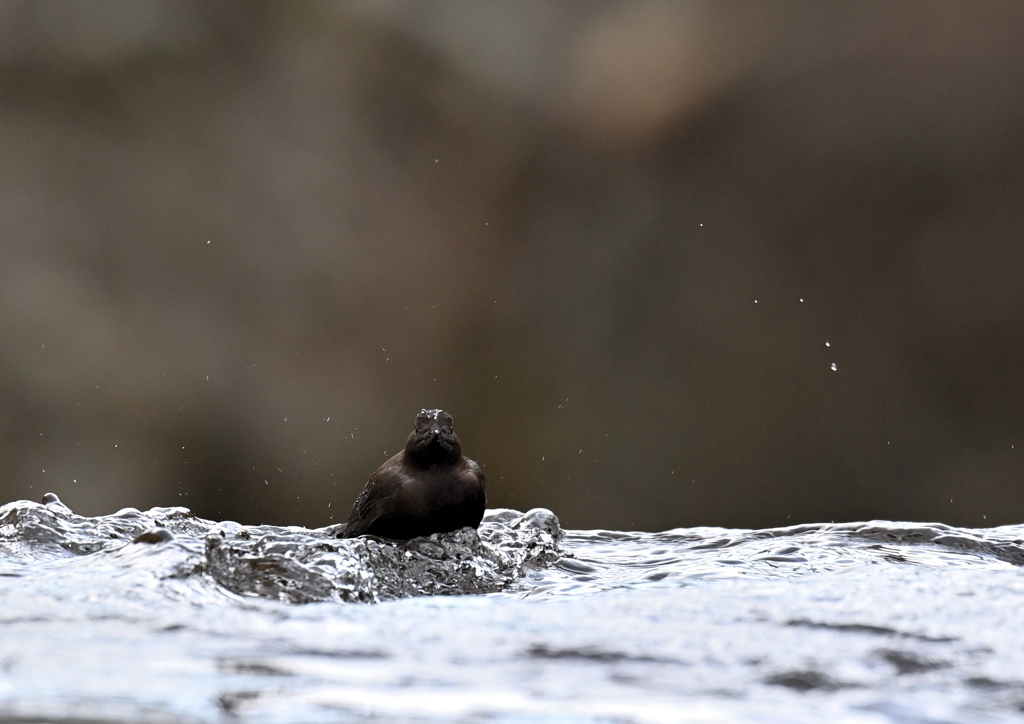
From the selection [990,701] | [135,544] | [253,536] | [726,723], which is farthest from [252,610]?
[990,701]

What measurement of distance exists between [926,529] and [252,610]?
7.89 feet

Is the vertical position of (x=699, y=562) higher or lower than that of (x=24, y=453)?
lower

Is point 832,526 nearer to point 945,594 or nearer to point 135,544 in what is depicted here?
point 945,594

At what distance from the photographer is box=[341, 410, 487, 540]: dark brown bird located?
3.46 meters

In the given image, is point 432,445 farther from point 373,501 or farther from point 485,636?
point 485,636

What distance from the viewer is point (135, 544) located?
283cm

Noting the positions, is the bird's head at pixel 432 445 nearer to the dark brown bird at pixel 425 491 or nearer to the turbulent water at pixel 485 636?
the dark brown bird at pixel 425 491

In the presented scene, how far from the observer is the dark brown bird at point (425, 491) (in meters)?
3.46

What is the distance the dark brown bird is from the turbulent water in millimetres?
98

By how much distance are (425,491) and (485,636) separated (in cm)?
146

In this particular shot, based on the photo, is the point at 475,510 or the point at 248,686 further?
the point at 475,510

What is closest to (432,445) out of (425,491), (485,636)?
(425,491)

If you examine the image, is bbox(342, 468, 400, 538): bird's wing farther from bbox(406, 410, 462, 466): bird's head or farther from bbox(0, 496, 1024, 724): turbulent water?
bbox(0, 496, 1024, 724): turbulent water

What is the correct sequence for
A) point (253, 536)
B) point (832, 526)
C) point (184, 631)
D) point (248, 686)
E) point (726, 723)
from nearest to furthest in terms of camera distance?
point (726, 723)
point (248, 686)
point (184, 631)
point (253, 536)
point (832, 526)
